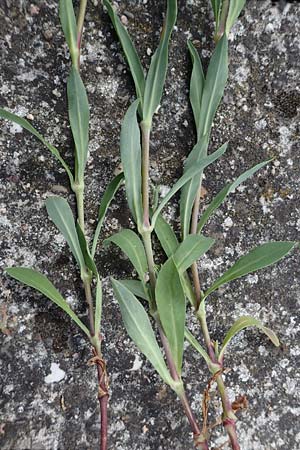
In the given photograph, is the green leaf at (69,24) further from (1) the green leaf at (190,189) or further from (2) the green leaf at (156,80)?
(1) the green leaf at (190,189)

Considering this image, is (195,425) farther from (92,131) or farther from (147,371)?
(92,131)

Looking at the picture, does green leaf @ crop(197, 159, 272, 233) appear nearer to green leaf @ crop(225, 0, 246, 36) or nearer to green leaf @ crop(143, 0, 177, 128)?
green leaf @ crop(143, 0, 177, 128)

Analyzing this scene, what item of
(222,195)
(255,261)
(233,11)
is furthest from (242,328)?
(233,11)

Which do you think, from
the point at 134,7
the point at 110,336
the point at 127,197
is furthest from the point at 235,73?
the point at 110,336

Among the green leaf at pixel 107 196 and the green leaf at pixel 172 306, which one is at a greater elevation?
the green leaf at pixel 107 196

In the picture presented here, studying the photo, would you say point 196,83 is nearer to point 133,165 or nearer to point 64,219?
point 133,165

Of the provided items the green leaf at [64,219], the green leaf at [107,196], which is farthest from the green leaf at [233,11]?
the green leaf at [64,219]
